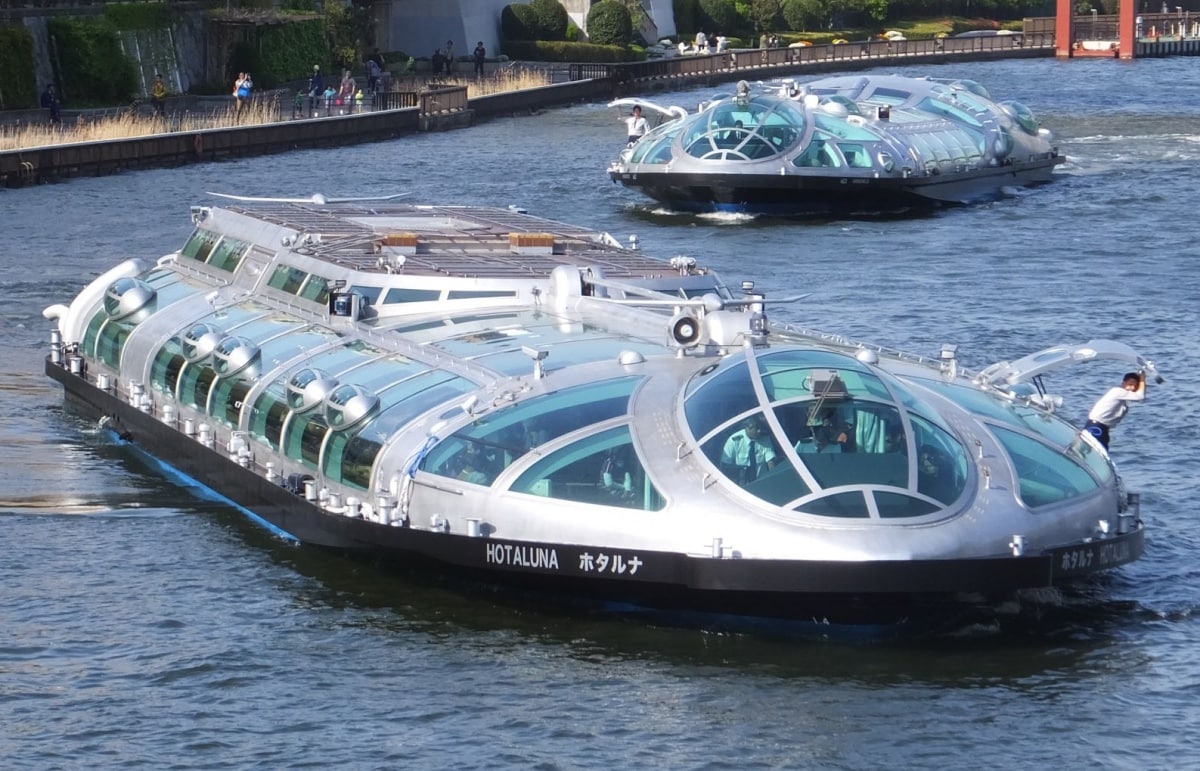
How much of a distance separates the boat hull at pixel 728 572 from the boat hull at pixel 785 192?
4033cm

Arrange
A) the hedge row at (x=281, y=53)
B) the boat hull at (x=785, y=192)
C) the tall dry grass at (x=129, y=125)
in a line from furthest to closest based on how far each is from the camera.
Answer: the hedge row at (x=281, y=53), the tall dry grass at (x=129, y=125), the boat hull at (x=785, y=192)

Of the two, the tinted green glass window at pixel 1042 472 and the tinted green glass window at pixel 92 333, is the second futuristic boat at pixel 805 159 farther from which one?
the tinted green glass window at pixel 1042 472

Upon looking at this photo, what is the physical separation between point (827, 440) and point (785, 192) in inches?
1695

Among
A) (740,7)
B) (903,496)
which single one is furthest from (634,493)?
(740,7)

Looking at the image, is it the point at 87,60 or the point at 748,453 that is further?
the point at 87,60

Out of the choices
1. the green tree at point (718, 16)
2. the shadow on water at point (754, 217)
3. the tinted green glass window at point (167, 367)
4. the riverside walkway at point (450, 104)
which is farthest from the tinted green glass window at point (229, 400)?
the green tree at point (718, 16)

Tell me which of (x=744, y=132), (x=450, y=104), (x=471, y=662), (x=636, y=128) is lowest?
(x=471, y=662)

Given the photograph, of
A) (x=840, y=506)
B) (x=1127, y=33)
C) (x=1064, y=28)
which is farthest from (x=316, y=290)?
(x=1127, y=33)

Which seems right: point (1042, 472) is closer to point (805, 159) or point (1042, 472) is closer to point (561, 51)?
point (805, 159)

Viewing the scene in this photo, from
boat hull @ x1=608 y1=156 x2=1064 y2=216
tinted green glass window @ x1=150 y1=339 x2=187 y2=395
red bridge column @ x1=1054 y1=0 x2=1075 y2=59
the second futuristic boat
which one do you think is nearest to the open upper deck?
tinted green glass window @ x1=150 y1=339 x2=187 y2=395

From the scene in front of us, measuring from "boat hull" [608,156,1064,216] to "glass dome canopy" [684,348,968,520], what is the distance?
135 feet

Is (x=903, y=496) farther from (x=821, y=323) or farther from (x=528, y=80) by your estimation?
(x=528, y=80)

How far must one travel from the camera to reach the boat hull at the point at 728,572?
21.0 meters

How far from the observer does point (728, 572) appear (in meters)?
21.3
